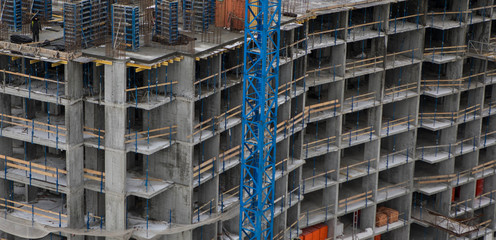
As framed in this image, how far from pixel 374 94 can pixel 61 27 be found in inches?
1036

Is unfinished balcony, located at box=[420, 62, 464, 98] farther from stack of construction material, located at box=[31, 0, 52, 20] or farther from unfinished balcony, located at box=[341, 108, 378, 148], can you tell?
stack of construction material, located at box=[31, 0, 52, 20]

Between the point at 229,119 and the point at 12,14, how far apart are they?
1665 cm

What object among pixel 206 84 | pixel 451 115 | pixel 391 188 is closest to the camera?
pixel 206 84

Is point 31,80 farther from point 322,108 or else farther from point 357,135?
point 357,135

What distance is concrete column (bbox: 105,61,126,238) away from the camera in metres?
68.6

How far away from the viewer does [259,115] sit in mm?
76125

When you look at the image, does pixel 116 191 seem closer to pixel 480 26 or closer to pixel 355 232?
pixel 355 232

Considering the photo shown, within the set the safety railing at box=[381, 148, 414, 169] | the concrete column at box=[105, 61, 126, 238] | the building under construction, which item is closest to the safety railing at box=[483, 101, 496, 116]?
the building under construction

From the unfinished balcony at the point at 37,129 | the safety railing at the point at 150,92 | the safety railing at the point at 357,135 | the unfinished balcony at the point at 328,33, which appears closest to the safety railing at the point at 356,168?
the safety railing at the point at 357,135

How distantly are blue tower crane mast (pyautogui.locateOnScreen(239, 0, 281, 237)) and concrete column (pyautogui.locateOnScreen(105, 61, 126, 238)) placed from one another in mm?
9245

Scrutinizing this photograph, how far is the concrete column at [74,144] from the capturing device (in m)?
69.3

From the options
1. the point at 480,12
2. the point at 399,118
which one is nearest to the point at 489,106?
the point at 480,12

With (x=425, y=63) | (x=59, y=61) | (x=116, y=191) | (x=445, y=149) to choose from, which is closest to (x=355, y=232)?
(x=445, y=149)

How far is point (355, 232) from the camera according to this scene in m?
91.2
